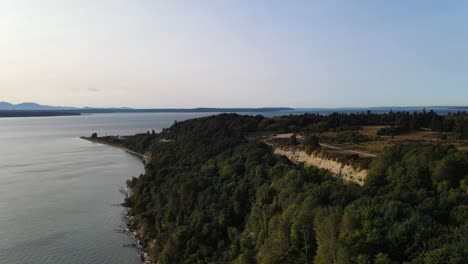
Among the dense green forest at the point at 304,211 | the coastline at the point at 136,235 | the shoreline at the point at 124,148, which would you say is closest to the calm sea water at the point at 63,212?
the coastline at the point at 136,235

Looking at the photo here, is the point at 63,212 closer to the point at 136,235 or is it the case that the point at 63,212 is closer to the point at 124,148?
the point at 136,235

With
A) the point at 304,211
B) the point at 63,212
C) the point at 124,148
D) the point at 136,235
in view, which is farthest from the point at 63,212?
the point at 124,148

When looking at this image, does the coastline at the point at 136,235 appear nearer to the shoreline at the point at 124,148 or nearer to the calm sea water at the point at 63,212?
the calm sea water at the point at 63,212

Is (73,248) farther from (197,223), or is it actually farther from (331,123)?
(331,123)

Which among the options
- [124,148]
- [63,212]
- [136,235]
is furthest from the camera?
[124,148]

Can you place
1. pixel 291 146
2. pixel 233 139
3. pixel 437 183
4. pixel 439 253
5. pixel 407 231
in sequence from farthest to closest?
pixel 233 139 < pixel 291 146 < pixel 437 183 < pixel 407 231 < pixel 439 253

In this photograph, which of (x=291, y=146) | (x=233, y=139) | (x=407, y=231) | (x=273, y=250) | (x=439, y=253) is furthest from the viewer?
(x=233, y=139)

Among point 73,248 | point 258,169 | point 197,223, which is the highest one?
point 258,169

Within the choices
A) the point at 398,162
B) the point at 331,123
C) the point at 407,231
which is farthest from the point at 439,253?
the point at 331,123

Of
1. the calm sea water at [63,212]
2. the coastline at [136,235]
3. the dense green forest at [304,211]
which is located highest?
the dense green forest at [304,211]
